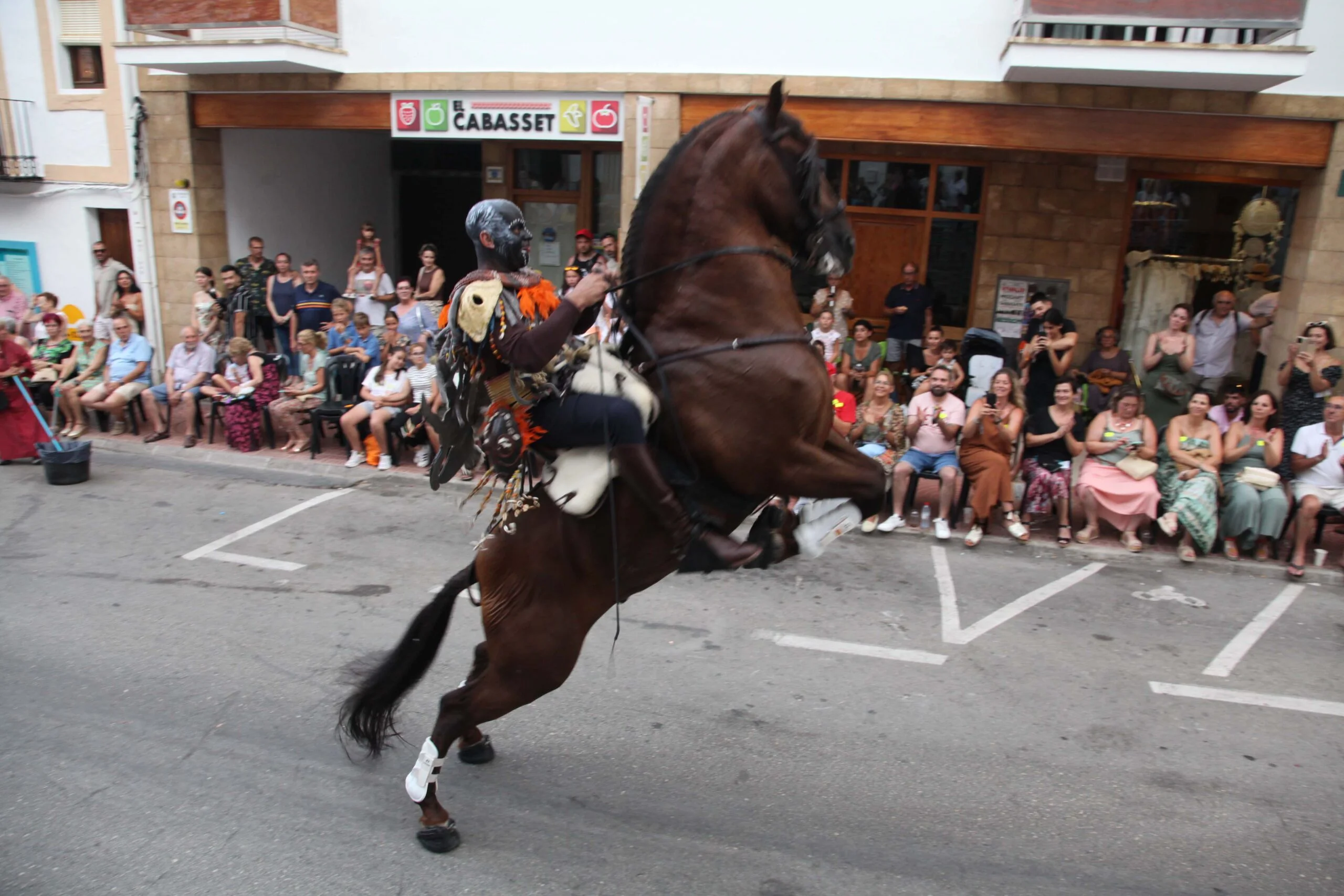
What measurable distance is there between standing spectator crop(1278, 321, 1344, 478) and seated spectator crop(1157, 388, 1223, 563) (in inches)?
32.1

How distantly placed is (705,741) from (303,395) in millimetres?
7217

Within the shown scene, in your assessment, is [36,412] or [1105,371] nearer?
[1105,371]

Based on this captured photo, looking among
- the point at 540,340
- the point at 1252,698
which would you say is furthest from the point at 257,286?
the point at 1252,698

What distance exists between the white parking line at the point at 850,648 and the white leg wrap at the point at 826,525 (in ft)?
7.02

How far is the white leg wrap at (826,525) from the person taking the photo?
375 cm

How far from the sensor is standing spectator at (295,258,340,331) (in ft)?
38.1

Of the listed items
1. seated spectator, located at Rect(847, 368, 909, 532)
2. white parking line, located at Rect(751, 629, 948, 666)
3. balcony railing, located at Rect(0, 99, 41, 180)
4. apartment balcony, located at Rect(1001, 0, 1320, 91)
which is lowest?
white parking line, located at Rect(751, 629, 948, 666)

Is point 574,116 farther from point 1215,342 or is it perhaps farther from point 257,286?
point 1215,342

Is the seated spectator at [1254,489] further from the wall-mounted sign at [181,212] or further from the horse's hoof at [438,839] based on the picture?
the wall-mounted sign at [181,212]

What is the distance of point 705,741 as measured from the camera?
4.66 metres

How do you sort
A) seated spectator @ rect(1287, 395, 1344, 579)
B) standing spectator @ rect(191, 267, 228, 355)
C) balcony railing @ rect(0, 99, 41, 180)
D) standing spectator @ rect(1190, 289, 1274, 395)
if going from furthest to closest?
1. balcony railing @ rect(0, 99, 41, 180)
2. standing spectator @ rect(191, 267, 228, 355)
3. standing spectator @ rect(1190, 289, 1274, 395)
4. seated spectator @ rect(1287, 395, 1344, 579)

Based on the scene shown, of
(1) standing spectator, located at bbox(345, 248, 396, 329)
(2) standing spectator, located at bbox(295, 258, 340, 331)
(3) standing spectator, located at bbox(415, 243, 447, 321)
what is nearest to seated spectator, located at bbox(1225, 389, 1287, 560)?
(3) standing spectator, located at bbox(415, 243, 447, 321)

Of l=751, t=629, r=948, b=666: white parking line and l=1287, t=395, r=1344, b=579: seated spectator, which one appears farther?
l=1287, t=395, r=1344, b=579: seated spectator

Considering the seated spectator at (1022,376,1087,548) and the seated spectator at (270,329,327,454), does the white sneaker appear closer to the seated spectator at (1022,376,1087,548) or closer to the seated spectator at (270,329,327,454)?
the seated spectator at (1022,376,1087,548)
